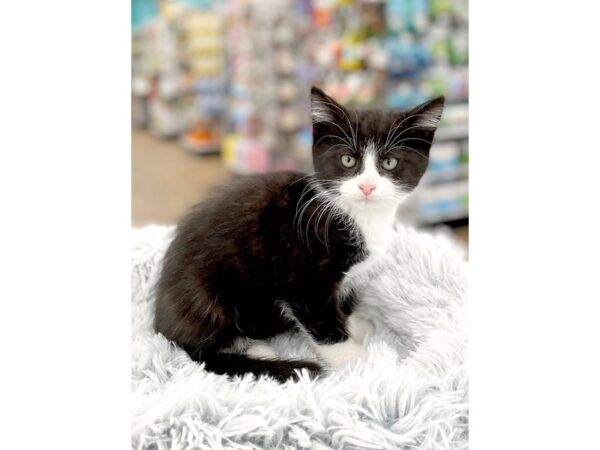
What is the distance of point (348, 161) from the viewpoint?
3.62 ft

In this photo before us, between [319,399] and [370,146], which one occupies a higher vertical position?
[370,146]

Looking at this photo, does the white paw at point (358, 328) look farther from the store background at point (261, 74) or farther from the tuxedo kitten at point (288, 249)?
the store background at point (261, 74)

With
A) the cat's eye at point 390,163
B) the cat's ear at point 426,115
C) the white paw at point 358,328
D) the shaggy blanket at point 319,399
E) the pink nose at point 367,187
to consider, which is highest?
the cat's ear at point 426,115

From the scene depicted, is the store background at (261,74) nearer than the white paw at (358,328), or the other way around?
the store background at (261,74)

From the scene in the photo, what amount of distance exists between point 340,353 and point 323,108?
0.49m

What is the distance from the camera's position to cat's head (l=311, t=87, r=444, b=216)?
1.09 m

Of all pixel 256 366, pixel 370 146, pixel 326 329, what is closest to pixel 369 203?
pixel 370 146

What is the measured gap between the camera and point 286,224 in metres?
1.19

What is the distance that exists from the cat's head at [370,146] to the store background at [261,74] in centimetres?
8

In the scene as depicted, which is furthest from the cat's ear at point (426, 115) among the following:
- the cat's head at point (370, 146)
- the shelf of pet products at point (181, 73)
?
the shelf of pet products at point (181, 73)

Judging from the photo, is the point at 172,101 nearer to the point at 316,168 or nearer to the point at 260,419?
the point at 316,168

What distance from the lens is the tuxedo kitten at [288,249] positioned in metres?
1.11

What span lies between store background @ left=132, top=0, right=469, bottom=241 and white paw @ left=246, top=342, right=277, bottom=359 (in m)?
0.35

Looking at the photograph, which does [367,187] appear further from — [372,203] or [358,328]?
[358,328]
